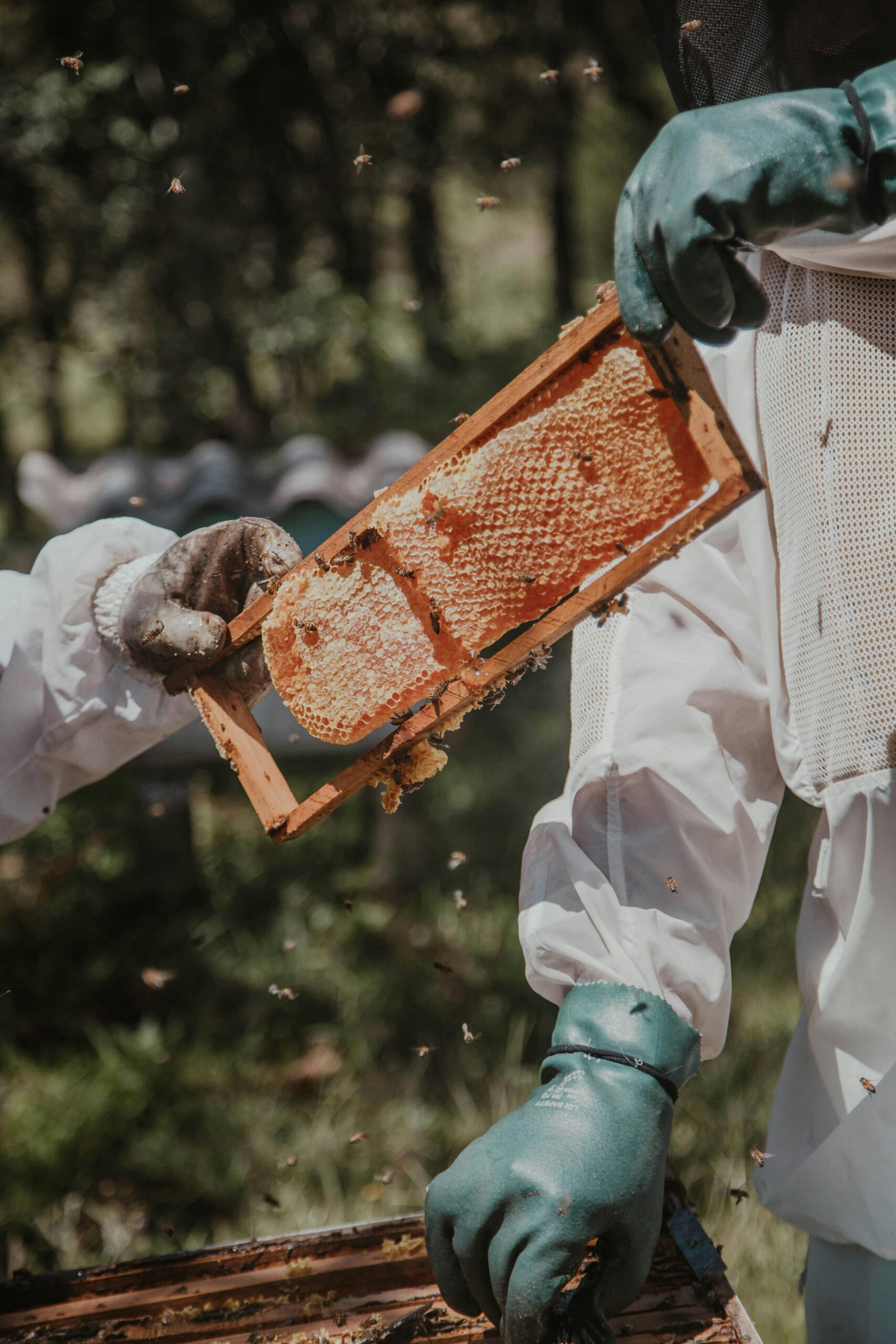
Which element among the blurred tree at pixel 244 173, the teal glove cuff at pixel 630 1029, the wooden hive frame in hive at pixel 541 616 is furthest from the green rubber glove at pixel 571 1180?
the blurred tree at pixel 244 173

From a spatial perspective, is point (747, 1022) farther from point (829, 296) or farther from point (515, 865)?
point (829, 296)

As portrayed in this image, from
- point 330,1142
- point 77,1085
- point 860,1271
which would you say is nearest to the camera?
point 860,1271

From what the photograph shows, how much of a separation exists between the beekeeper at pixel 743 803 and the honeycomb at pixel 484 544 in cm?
19

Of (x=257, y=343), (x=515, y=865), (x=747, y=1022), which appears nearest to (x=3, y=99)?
(x=257, y=343)

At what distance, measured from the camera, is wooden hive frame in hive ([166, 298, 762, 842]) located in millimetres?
1335

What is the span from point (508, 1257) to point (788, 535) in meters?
1.21

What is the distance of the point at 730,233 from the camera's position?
1262mm

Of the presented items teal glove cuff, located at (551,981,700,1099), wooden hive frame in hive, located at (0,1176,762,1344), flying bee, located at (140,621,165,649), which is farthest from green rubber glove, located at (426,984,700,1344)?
flying bee, located at (140,621,165,649)

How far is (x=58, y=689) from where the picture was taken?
79.7 inches

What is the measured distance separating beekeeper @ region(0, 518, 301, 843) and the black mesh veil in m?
1.10

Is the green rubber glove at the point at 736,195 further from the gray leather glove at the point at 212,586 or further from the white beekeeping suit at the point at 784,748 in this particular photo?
the gray leather glove at the point at 212,586

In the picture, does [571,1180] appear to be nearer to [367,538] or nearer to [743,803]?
[743,803]

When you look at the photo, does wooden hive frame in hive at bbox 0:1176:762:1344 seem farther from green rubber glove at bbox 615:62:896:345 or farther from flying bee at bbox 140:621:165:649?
green rubber glove at bbox 615:62:896:345

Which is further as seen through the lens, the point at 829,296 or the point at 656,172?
the point at 829,296
